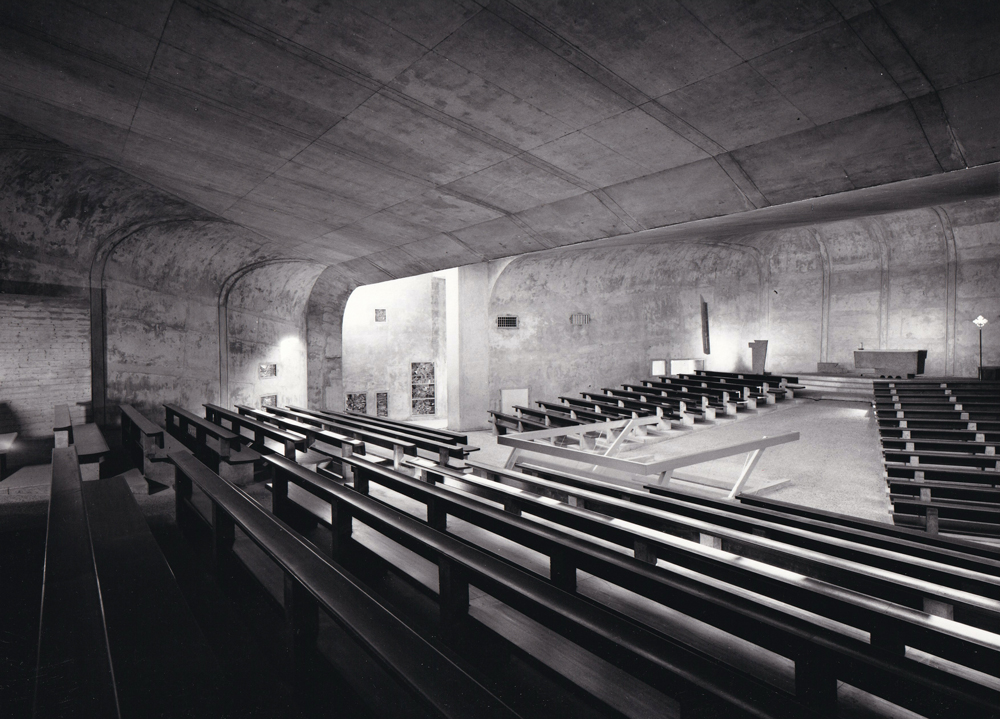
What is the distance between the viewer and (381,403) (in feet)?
53.8

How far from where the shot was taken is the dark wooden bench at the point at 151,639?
1.40 m

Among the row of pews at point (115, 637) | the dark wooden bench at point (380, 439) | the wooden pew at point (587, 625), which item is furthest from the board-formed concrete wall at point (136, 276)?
the wooden pew at point (587, 625)

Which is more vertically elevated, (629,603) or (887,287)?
(887,287)

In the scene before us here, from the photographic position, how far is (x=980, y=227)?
1423 cm

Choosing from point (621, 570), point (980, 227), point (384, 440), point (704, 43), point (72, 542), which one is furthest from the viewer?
point (980, 227)

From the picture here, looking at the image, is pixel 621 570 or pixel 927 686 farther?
pixel 621 570

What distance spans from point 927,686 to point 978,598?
1.02 m

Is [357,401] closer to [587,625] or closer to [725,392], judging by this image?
[725,392]

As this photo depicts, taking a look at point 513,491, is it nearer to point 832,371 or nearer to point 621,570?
point 621,570

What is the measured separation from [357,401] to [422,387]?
213cm

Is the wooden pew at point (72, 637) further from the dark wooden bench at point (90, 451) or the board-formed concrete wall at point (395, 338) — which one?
the board-formed concrete wall at point (395, 338)

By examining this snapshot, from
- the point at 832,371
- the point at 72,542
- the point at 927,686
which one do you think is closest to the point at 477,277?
the point at 832,371

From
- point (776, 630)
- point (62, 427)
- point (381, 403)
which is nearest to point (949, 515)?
point (776, 630)

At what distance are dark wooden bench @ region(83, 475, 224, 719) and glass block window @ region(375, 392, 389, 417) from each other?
557 inches
